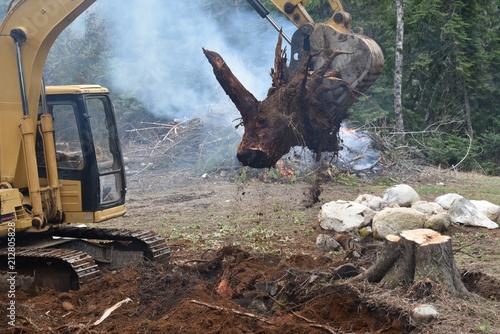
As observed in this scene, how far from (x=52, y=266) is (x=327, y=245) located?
4087 mm

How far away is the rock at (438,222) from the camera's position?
10.6 metres

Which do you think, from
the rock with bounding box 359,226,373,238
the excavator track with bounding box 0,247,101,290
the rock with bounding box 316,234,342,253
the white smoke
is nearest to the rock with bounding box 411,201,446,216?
the rock with bounding box 359,226,373,238

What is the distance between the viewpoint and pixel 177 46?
2286 cm

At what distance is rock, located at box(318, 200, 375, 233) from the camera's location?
10.9 meters

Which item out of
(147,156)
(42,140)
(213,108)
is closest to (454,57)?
(213,108)

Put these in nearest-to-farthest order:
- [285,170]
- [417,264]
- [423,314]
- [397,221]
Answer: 1. [423,314]
2. [417,264]
3. [397,221]
4. [285,170]

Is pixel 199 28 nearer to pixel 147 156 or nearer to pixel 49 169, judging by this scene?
pixel 147 156

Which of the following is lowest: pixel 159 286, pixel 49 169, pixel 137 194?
pixel 137 194

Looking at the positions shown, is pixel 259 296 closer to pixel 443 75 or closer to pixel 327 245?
pixel 327 245

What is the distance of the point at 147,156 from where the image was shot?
63.6 ft

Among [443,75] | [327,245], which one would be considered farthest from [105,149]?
[443,75]

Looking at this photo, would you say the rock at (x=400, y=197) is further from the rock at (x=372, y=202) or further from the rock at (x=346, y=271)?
the rock at (x=346, y=271)

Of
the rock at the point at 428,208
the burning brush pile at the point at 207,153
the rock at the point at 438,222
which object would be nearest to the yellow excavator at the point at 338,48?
the rock at the point at 438,222

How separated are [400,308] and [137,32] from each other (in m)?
19.1
